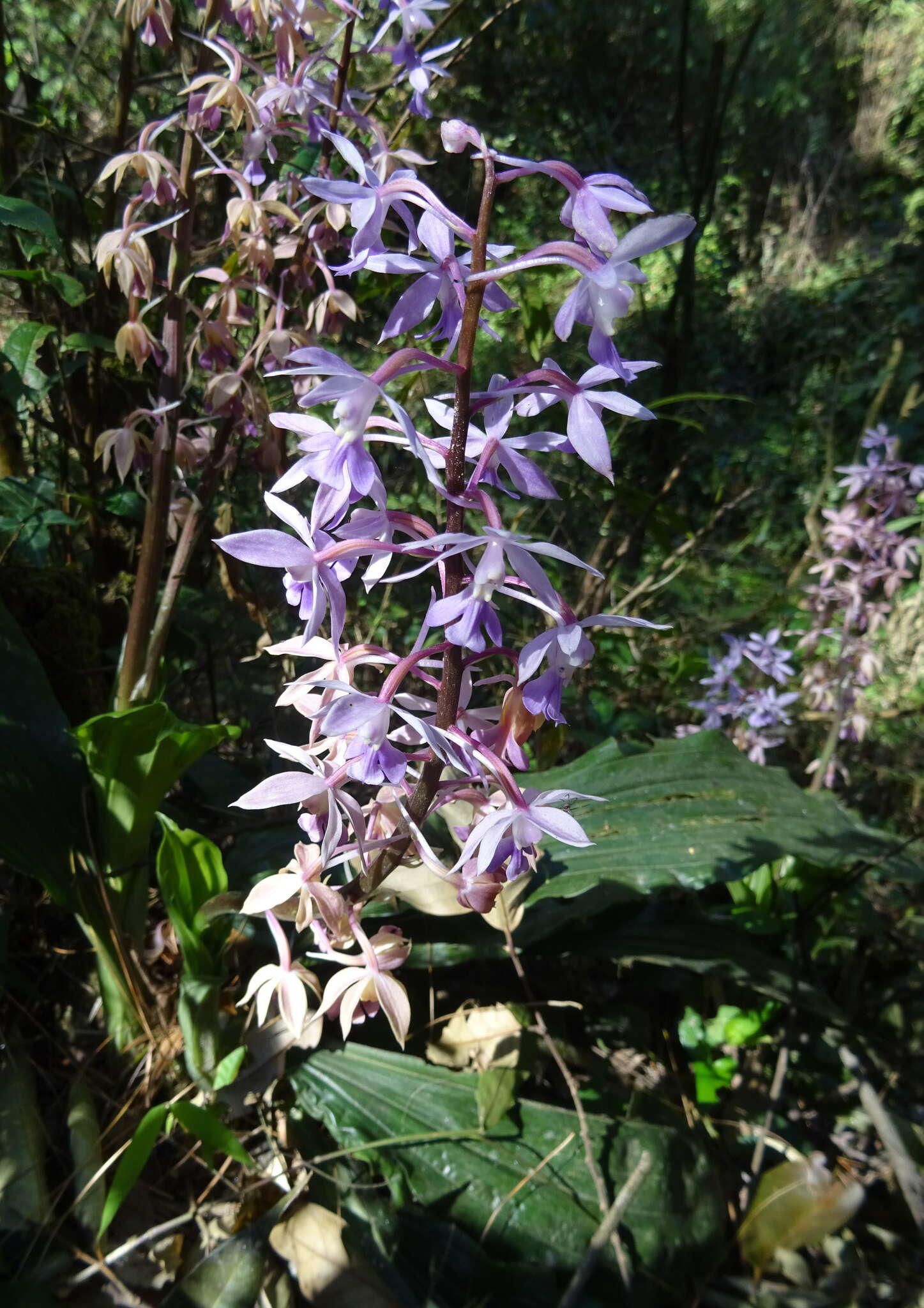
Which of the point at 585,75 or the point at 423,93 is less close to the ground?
the point at 585,75

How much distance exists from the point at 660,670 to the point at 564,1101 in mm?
1838

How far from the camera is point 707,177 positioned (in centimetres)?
326

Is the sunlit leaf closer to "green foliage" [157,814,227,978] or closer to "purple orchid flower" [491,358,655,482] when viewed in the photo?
"green foliage" [157,814,227,978]

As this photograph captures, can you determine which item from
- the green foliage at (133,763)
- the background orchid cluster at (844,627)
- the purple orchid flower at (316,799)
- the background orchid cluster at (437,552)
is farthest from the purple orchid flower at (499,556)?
the background orchid cluster at (844,627)

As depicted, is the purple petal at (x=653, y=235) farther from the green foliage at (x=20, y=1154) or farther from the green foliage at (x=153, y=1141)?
the green foliage at (x=20, y=1154)

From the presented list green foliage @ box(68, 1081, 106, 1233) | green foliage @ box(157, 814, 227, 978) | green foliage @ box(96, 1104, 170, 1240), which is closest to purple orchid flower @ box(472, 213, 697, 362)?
green foliage @ box(157, 814, 227, 978)

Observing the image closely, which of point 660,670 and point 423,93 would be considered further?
point 660,670

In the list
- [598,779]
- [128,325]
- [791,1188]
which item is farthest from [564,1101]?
[128,325]

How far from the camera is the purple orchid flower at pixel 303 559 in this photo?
0.72 m

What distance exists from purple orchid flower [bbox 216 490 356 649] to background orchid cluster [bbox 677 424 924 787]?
5.49 feet

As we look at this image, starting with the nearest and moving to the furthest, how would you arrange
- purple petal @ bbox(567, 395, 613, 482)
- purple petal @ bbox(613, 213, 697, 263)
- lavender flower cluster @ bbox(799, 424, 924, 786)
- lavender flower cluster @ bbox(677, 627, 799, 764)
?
purple petal @ bbox(613, 213, 697, 263), purple petal @ bbox(567, 395, 613, 482), lavender flower cluster @ bbox(799, 424, 924, 786), lavender flower cluster @ bbox(677, 627, 799, 764)

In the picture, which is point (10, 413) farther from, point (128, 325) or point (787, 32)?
point (787, 32)

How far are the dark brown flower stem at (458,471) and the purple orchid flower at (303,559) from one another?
4.0 inches

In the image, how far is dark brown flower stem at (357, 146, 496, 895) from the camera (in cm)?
68
